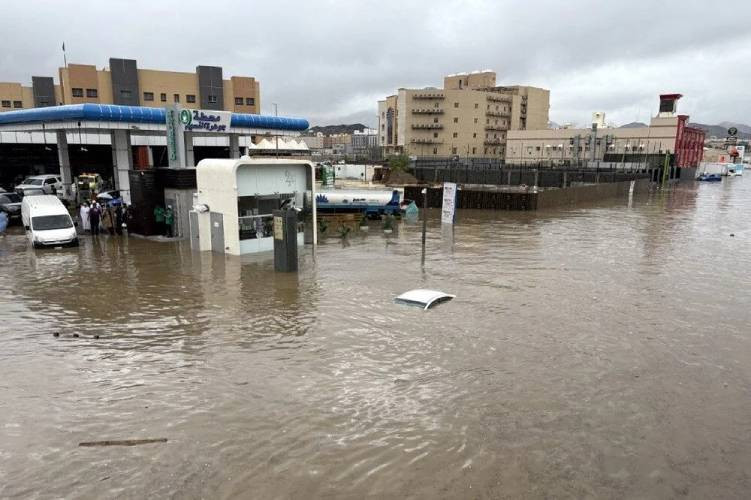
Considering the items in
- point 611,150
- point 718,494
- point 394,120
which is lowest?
point 718,494

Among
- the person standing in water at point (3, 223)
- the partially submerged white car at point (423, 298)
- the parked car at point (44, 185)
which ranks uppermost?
the parked car at point (44, 185)

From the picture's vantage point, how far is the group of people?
2523 centimetres

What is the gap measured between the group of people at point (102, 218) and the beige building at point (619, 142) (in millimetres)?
68167

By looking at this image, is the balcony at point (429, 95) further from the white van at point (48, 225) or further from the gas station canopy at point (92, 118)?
the white van at point (48, 225)

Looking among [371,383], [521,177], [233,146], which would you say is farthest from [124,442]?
[521,177]

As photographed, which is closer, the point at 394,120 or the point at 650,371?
the point at 650,371

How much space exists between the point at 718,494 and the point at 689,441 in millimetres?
1186

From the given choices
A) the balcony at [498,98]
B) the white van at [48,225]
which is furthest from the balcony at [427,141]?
the white van at [48,225]

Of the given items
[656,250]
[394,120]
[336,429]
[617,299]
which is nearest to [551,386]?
[336,429]

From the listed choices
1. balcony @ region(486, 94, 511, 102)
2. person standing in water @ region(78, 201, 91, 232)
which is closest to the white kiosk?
person standing in water @ region(78, 201, 91, 232)

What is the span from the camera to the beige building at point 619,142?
83.9 m

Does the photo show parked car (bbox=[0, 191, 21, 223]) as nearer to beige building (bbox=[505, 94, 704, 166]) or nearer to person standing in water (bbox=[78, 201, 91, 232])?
person standing in water (bbox=[78, 201, 91, 232])

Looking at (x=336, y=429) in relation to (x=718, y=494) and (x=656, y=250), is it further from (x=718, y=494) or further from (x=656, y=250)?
(x=656, y=250)

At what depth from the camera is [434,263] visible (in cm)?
1973
